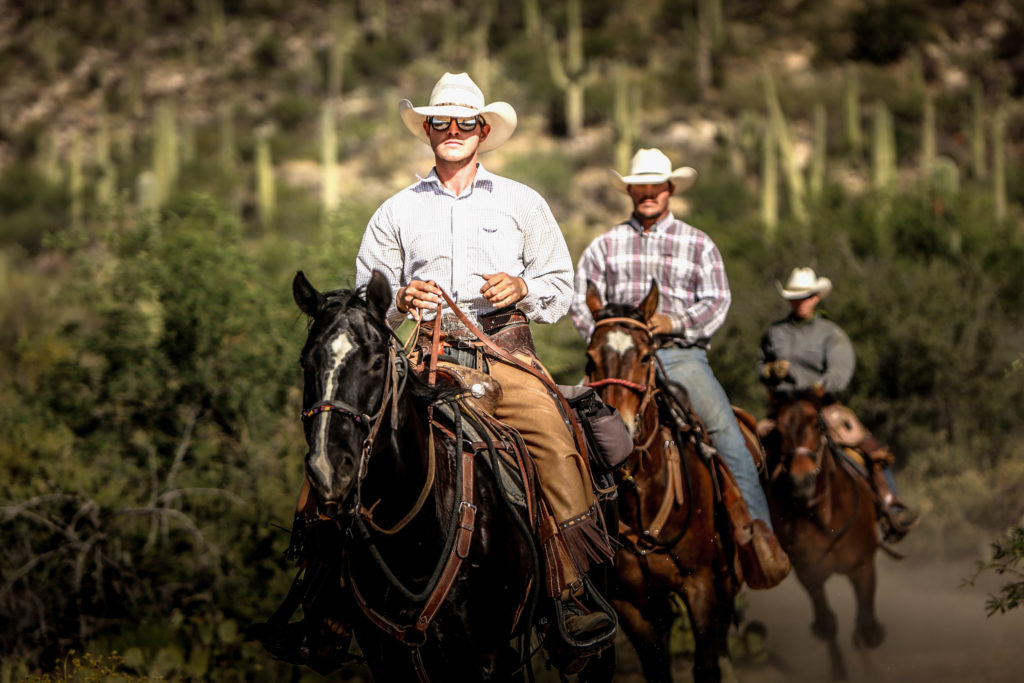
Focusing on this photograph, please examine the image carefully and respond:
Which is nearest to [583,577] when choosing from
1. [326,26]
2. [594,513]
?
[594,513]

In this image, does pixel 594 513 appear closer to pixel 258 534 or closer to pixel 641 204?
pixel 641 204

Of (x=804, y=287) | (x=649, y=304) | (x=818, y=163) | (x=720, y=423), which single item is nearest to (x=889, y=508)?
(x=804, y=287)

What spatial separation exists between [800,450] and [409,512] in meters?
5.44

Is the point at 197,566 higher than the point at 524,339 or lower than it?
lower

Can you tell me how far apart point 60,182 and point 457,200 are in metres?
45.0

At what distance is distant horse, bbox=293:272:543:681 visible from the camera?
4012mm

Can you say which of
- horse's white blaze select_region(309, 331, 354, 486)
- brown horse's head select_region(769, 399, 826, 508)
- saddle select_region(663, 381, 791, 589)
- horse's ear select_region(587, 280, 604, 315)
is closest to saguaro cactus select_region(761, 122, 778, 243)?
brown horse's head select_region(769, 399, 826, 508)

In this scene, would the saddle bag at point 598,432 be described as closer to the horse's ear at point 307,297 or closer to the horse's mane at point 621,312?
the horse's mane at point 621,312

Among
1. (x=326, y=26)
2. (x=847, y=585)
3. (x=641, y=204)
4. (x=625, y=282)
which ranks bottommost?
(x=847, y=585)

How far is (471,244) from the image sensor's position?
5246mm

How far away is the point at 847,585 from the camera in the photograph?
14.9 meters

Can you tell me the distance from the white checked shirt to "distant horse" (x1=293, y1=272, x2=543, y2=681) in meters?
0.68

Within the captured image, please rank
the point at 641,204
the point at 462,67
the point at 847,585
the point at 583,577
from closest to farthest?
the point at 583,577 → the point at 641,204 → the point at 847,585 → the point at 462,67

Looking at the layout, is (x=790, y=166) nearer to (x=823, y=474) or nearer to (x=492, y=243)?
(x=823, y=474)
